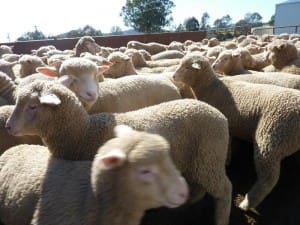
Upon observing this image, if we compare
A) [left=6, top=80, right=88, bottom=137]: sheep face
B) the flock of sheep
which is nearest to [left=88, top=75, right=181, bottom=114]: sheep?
the flock of sheep

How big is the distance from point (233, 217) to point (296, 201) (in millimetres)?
750

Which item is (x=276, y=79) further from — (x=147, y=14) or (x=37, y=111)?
(x=147, y=14)

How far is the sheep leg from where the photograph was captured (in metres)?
3.35

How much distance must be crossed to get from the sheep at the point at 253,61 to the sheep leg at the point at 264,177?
3.73 meters

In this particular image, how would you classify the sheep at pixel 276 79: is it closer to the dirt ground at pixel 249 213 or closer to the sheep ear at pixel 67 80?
the dirt ground at pixel 249 213

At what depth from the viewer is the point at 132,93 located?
4.18 meters

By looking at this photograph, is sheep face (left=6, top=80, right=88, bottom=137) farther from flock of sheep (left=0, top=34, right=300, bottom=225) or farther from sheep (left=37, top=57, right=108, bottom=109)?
sheep (left=37, top=57, right=108, bottom=109)

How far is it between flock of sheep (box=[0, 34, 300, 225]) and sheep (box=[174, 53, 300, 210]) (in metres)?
0.01

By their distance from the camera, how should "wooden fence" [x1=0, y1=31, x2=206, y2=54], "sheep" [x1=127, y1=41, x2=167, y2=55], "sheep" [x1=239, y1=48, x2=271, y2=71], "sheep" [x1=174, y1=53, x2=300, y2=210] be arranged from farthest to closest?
1. "wooden fence" [x1=0, y1=31, x2=206, y2=54]
2. "sheep" [x1=127, y1=41, x2=167, y2=55]
3. "sheep" [x1=239, y1=48, x2=271, y2=71]
4. "sheep" [x1=174, y1=53, x2=300, y2=210]

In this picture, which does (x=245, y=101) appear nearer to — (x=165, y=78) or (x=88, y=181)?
(x=165, y=78)

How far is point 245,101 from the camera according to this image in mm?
3871

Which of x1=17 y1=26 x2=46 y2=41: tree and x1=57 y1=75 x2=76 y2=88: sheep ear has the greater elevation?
x1=57 y1=75 x2=76 y2=88: sheep ear

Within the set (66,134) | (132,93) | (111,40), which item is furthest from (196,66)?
(111,40)

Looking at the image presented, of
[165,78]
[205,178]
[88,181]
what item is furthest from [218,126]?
[165,78]
